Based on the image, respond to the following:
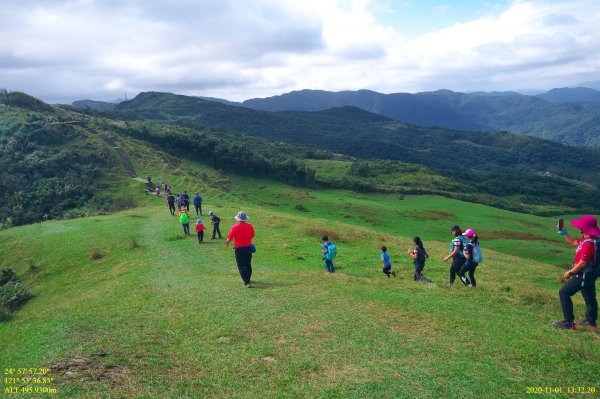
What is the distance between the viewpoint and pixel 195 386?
8.51m

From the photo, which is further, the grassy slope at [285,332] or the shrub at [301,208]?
the shrub at [301,208]

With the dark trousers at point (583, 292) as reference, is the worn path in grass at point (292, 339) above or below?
below

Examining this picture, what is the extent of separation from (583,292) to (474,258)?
4.72 metres

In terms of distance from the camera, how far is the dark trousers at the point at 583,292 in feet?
35.0

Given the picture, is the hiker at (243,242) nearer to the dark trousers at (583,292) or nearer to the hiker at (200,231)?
the dark trousers at (583,292)

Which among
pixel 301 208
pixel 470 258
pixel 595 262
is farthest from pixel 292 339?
pixel 301 208

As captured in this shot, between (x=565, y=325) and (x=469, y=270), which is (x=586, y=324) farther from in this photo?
(x=469, y=270)

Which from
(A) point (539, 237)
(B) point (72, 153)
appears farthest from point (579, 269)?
(B) point (72, 153)

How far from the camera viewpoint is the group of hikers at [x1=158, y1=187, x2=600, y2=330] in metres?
10.5

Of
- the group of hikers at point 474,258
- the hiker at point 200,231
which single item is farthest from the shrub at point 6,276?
the group of hikers at point 474,258

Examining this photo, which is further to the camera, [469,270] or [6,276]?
[6,276]

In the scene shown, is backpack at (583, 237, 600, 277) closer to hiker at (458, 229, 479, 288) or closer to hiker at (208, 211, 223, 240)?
hiker at (458, 229, 479, 288)

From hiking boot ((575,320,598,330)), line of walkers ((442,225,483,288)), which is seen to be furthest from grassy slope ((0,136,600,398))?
line of walkers ((442,225,483,288))

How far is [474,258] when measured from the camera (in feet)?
50.9
